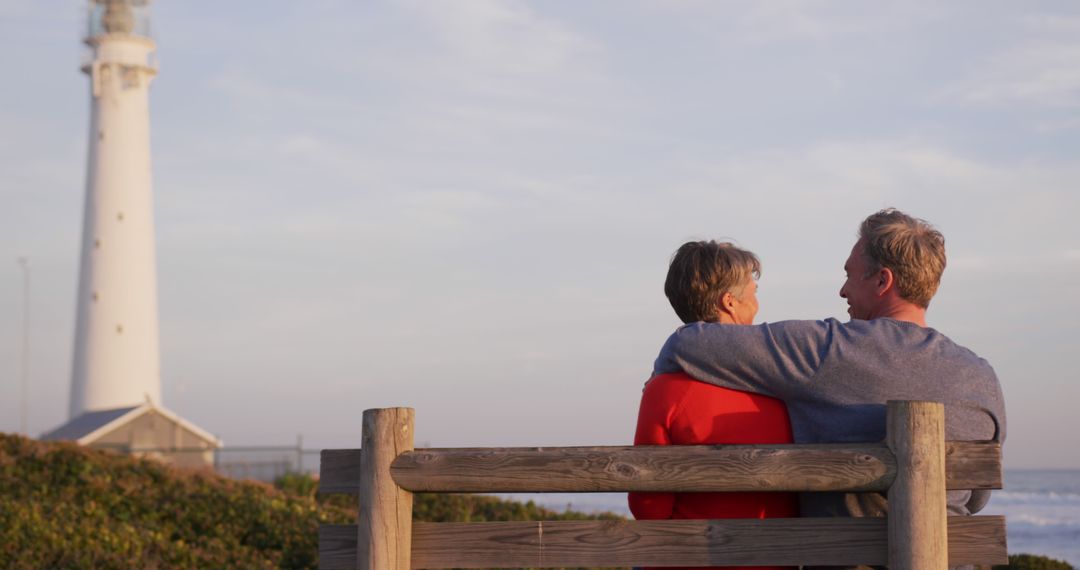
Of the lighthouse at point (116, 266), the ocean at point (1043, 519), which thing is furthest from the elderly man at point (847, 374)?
the lighthouse at point (116, 266)

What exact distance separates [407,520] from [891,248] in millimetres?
1876

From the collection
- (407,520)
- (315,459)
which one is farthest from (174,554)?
(315,459)

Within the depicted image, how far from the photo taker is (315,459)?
3288 cm

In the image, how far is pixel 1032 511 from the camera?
38.3m

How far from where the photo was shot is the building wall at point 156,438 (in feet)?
114

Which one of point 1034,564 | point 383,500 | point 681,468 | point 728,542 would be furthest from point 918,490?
point 1034,564

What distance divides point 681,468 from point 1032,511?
126 ft

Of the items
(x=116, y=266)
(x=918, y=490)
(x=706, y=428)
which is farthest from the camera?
(x=116, y=266)

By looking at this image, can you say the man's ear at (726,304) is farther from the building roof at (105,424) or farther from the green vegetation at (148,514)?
the building roof at (105,424)

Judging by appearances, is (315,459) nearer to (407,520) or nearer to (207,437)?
(207,437)

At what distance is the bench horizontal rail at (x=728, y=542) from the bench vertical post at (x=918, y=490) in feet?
0.26

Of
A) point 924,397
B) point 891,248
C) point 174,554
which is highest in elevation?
point 891,248

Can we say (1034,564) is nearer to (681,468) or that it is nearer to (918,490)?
(918,490)

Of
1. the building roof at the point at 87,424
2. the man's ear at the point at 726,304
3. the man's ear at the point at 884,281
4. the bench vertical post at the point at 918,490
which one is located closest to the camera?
the bench vertical post at the point at 918,490
